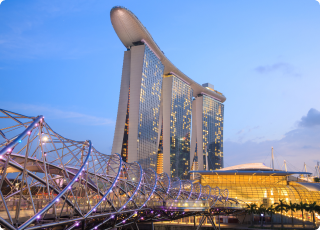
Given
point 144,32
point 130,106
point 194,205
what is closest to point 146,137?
point 130,106

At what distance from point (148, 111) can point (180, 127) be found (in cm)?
4658

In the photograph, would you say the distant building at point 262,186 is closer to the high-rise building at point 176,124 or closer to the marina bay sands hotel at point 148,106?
the marina bay sands hotel at point 148,106

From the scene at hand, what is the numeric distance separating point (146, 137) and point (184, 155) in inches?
2177

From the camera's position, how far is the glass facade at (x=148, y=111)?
388ft

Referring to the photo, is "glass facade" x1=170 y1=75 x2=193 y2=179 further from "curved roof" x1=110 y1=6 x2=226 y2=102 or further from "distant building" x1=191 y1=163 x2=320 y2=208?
"distant building" x1=191 y1=163 x2=320 y2=208

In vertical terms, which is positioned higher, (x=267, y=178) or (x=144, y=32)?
(x=144, y=32)

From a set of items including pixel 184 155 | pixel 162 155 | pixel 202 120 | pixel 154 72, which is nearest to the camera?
pixel 154 72

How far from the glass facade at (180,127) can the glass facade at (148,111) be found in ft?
85.7

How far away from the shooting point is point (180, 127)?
552 feet

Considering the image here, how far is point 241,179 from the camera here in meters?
92.4

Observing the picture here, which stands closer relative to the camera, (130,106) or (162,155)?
(130,106)

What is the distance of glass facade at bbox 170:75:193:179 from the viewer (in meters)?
159

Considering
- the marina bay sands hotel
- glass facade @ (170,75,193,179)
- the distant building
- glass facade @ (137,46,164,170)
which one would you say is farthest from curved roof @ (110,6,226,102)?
the distant building

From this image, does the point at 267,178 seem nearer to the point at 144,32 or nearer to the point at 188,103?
the point at 144,32
